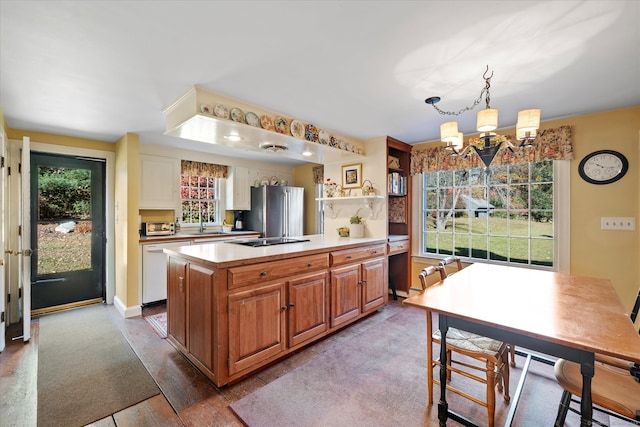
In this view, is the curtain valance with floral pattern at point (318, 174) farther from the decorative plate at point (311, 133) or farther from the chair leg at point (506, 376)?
the chair leg at point (506, 376)

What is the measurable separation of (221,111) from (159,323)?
2.45 meters

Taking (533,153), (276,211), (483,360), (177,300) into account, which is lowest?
(483,360)

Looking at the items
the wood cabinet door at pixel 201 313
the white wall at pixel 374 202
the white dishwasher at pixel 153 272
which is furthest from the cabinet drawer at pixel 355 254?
the white dishwasher at pixel 153 272

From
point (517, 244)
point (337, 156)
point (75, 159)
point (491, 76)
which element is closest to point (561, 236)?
point (517, 244)

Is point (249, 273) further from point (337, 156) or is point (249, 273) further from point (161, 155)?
point (161, 155)

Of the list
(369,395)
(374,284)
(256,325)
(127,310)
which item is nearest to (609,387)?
(369,395)

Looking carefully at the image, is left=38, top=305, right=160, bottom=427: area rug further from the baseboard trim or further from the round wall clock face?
the round wall clock face

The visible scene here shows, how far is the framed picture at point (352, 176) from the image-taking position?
12.9 feet

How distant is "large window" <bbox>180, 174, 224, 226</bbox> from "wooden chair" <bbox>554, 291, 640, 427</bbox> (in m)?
4.66

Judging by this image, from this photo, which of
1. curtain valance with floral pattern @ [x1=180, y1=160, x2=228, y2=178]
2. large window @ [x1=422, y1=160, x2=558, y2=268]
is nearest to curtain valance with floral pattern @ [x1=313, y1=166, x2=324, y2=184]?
curtain valance with floral pattern @ [x1=180, y1=160, x2=228, y2=178]

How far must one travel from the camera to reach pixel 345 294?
295 centimetres

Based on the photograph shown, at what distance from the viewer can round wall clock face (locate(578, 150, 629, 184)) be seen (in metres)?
2.69

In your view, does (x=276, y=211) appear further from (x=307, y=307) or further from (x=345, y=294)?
(x=307, y=307)

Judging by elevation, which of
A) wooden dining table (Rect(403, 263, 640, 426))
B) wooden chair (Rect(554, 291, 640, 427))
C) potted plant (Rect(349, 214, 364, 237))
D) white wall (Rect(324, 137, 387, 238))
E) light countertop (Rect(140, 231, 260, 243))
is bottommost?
wooden chair (Rect(554, 291, 640, 427))
